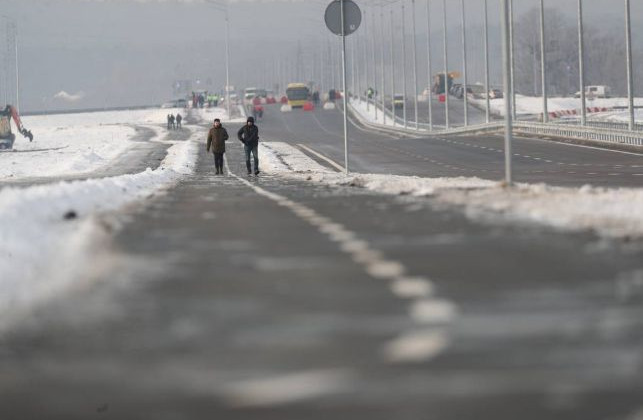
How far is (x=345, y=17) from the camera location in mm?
40719

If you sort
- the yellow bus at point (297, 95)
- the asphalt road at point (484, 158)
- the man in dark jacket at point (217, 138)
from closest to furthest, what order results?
the man in dark jacket at point (217, 138), the asphalt road at point (484, 158), the yellow bus at point (297, 95)

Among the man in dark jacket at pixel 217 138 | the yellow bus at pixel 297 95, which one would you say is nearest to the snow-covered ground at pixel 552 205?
the man in dark jacket at pixel 217 138

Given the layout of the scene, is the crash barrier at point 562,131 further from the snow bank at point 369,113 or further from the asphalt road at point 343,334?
the asphalt road at point 343,334

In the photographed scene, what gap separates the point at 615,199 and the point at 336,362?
12.8m

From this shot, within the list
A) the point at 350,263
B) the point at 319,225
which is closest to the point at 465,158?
the point at 319,225

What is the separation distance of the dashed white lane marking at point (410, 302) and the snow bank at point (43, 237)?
202cm

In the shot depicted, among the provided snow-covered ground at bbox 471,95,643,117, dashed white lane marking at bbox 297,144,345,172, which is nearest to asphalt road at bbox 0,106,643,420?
dashed white lane marking at bbox 297,144,345,172

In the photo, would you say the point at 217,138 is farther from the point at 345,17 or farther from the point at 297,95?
the point at 297,95

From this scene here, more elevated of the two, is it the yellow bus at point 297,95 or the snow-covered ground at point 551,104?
the yellow bus at point 297,95

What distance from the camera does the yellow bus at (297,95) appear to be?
190250mm

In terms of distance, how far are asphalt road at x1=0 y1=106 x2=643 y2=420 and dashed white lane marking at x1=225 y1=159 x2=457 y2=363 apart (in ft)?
0.06

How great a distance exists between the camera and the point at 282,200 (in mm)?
23219

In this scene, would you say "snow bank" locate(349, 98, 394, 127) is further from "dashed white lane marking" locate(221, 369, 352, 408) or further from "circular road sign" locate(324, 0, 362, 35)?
"dashed white lane marking" locate(221, 369, 352, 408)

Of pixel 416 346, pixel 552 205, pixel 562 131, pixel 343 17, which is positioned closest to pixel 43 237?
pixel 552 205
